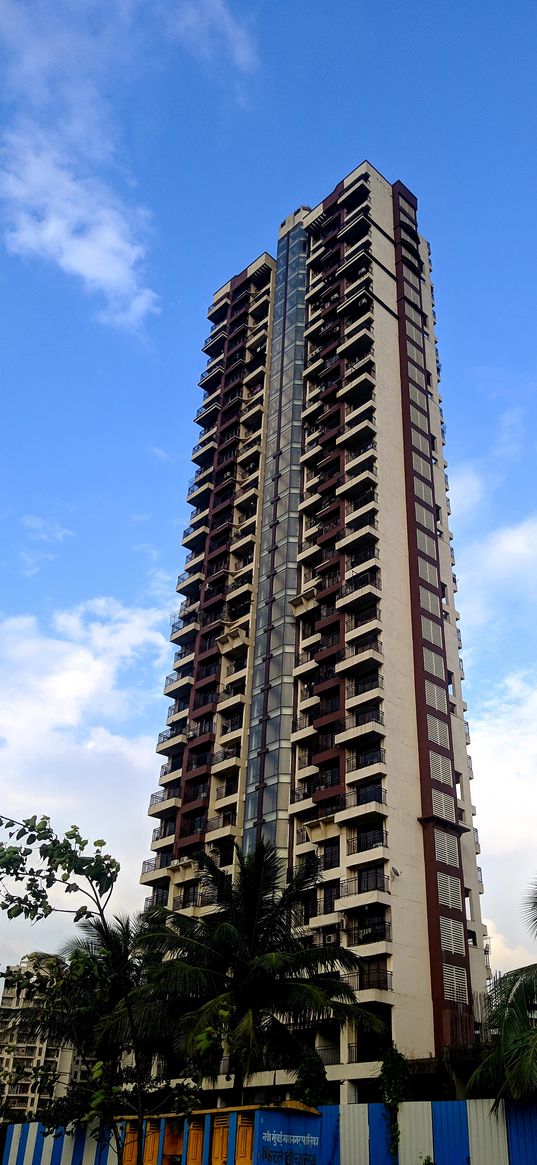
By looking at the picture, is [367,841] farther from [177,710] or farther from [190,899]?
[177,710]

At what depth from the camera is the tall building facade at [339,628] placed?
179ft

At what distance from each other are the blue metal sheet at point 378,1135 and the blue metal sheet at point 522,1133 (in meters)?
5.58

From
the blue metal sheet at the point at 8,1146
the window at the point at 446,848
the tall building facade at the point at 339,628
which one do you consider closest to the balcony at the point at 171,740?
the tall building facade at the point at 339,628

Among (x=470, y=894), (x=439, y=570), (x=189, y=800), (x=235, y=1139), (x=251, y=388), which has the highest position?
(x=251, y=388)

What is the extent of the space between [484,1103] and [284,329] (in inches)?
2746

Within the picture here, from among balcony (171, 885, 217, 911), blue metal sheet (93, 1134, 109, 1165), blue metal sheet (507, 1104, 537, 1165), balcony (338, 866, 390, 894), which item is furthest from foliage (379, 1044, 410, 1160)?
balcony (171, 885, 217, 911)

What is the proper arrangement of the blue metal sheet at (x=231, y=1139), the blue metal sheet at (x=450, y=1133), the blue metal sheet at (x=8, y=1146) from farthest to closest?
the blue metal sheet at (x=8, y=1146) → the blue metal sheet at (x=231, y=1139) → the blue metal sheet at (x=450, y=1133)

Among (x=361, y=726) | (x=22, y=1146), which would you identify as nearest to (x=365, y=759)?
(x=361, y=726)

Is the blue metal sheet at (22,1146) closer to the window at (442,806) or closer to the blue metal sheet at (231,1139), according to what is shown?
the blue metal sheet at (231,1139)

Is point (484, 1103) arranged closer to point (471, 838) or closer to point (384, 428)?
point (471, 838)

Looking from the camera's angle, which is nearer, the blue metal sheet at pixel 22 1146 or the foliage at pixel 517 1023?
the foliage at pixel 517 1023

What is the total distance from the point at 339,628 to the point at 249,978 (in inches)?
1220

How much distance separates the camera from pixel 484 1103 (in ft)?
104

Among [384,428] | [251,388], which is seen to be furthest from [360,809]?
[251,388]
